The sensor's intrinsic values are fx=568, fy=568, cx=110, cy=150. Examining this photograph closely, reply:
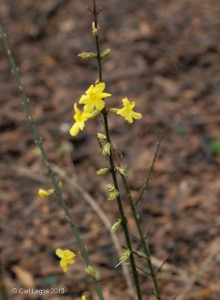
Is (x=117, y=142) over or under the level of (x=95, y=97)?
over

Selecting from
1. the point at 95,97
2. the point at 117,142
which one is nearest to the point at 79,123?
the point at 95,97

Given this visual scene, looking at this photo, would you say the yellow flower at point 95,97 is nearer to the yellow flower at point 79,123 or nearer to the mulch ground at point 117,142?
the yellow flower at point 79,123

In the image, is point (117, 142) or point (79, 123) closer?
point (79, 123)

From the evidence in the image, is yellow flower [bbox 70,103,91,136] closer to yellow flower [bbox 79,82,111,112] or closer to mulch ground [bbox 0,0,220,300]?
yellow flower [bbox 79,82,111,112]

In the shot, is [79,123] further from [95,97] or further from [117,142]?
[117,142]

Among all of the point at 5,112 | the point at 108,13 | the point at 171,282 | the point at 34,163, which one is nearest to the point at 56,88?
the point at 5,112

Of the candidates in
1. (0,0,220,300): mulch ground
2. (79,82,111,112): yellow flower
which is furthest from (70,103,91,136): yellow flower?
(0,0,220,300): mulch ground

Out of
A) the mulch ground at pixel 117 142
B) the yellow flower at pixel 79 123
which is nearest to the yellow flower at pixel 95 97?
the yellow flower at pixel 79 123

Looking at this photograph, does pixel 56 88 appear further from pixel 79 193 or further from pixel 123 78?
pixel 79 193
